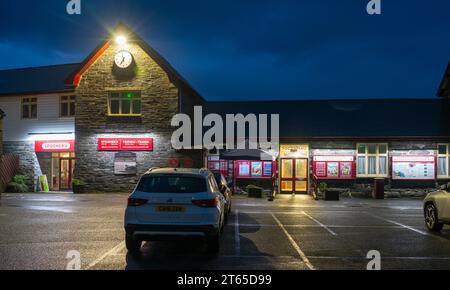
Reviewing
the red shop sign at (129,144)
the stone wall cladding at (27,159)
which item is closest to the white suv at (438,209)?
the red shop sign at (129,144)

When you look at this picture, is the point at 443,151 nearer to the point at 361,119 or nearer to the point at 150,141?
the point at 361,119

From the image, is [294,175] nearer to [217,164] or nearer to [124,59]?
[217,164]

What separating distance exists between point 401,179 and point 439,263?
19662mm

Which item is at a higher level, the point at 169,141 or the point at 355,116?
the point at 355,116

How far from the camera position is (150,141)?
90.5 feet

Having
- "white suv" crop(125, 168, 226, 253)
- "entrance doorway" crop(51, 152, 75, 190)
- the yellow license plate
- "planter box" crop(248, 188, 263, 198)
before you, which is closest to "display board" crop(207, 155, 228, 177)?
"planter box" crop(248, 188, 263, 198)

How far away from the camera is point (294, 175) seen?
92.4 ft

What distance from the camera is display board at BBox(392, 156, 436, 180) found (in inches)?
1070

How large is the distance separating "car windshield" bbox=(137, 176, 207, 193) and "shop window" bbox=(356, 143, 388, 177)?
20.1 metres

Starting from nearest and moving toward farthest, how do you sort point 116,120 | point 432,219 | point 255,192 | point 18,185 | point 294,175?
point 432,219
point 255,192
point 116,120
point 294,175
point 18,185

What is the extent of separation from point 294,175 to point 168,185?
19.5m

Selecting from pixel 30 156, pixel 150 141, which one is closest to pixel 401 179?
pixel 150 141

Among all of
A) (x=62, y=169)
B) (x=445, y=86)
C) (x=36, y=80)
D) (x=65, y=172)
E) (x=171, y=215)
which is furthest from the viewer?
(x=36, y=80)

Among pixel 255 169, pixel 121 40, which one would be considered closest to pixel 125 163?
pixel 121 40
